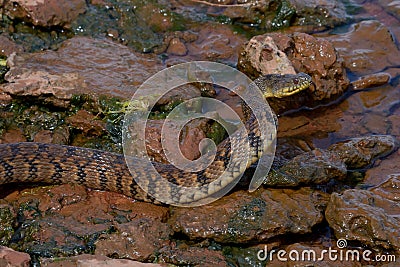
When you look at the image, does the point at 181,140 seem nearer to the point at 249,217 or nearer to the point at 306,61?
the point at 249,217

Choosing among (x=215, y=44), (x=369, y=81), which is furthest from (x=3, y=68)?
(x=369, y=81)

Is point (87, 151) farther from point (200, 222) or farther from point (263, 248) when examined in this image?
point (263, 248)

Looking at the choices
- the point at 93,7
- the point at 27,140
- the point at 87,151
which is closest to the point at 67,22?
the point at 93,7

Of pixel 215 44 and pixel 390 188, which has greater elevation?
pixel 215 44

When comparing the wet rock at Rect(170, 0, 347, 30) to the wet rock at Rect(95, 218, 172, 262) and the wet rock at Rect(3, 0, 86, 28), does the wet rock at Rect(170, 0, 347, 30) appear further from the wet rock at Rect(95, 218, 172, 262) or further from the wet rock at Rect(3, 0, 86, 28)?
the wet rock at Rect(95, 218, 172, 262)

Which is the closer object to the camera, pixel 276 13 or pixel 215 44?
pixel 215 44

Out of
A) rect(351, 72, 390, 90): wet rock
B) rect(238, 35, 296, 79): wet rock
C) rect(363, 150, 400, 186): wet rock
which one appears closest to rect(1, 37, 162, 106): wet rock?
rect(238, 35, 296, 79): wet rock
